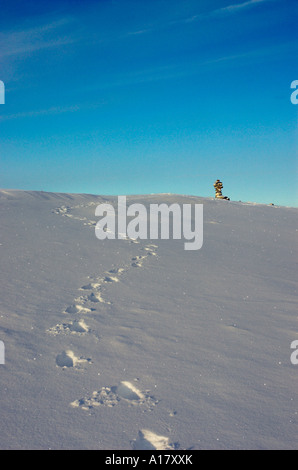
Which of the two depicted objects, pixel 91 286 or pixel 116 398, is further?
pixel 91 286

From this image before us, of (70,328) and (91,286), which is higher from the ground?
(91,286)

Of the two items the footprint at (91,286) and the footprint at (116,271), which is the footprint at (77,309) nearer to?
the footprint at (91,286)

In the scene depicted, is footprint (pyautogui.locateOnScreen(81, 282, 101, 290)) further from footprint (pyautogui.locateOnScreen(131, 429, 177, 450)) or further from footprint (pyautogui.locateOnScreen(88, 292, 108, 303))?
footprint (pyautogui.locateOnScreen(131, 429, 177, 450))

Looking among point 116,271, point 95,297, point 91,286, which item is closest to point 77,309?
point 95,297

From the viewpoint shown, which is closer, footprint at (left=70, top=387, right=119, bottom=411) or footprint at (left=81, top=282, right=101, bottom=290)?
footprint at (left=70, top=387, right=119, bottom=411)

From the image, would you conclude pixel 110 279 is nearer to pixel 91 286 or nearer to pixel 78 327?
pixel 91 286

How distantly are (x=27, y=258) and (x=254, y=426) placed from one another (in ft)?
19.1

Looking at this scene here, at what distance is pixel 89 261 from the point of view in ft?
25.1

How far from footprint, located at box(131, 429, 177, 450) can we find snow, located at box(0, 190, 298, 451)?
10 mm

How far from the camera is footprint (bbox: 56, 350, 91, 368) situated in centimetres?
418

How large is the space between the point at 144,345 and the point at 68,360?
1001 millimetres

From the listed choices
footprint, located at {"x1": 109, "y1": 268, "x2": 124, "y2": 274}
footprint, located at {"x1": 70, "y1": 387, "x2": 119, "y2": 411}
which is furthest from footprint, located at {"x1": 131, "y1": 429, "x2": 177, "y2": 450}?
footprint, located at {"x1": 109, "y1": 268, "x2": 124, "y2": 274}

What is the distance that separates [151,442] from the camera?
308cm


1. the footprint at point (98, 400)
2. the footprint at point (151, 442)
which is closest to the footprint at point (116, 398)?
the footprint at point (98, 400)
